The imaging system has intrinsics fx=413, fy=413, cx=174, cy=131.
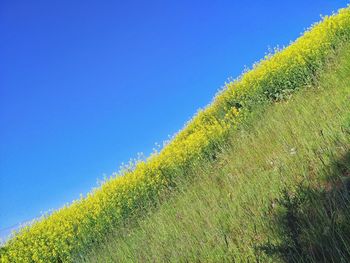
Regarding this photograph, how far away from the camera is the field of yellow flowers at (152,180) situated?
10.7 meters

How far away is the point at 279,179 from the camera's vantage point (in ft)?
16.6

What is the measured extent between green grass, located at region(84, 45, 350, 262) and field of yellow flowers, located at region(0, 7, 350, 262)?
11.3ft

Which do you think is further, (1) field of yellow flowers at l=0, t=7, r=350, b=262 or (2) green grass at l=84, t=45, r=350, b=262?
(1) field of yellow flowers at l=0, t=7, r=350, b=262

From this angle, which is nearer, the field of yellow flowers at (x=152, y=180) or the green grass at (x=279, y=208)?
the green grass at (x=279, y=208)

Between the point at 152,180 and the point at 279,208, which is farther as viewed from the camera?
the point at 152,180

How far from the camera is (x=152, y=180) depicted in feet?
38.7

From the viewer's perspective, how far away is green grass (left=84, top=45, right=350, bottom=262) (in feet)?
10.3

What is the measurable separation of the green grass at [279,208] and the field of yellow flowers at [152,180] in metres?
3.45

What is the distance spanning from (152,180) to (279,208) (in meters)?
7.97

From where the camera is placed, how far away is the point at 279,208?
403 cm

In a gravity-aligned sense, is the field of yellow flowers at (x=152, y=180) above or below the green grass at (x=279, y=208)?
above

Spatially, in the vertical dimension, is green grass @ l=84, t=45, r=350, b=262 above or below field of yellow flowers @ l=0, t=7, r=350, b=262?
below

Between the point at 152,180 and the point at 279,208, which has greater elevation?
the point at 152,180

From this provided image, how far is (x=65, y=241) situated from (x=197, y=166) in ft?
13.3
